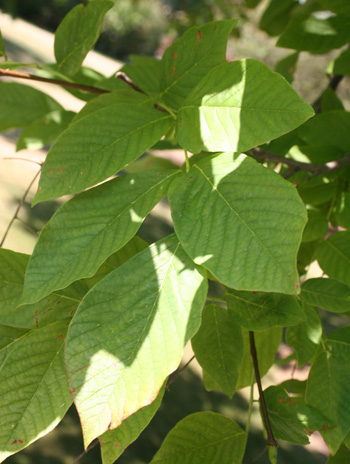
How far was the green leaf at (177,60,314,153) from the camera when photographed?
1.89 feet

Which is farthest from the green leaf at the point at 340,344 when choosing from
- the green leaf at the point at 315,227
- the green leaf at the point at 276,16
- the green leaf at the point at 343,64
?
the green leaf at the point at 276,16

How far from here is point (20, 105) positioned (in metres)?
1.14

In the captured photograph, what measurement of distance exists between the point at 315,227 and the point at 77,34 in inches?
23.2

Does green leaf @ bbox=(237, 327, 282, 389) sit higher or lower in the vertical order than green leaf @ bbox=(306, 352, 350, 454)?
lower

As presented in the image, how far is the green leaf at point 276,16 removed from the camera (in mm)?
1619

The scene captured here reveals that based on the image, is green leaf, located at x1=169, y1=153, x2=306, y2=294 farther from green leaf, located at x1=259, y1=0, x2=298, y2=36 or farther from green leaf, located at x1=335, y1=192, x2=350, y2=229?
green leaf, located at x1=259, y1=0, x2=298, y2=36

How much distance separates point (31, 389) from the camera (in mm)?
573

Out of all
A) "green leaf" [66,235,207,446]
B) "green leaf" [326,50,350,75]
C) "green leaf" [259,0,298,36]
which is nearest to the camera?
"green leaf" [66,235,207,446]

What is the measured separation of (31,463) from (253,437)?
1139 mm

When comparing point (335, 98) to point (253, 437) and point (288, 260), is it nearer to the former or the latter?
point (288, 260)

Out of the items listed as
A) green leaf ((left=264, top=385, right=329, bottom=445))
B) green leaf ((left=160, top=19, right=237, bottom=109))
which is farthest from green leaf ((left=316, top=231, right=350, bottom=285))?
green leaf ((left=160, top=19, right=237, bottom=109))

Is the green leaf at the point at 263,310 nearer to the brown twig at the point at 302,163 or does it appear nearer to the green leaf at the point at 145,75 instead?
the brown twig at the point at 302,163

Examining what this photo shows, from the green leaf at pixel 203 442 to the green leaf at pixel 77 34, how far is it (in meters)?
0.62

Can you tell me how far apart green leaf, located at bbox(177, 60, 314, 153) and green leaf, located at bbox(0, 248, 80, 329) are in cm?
25
